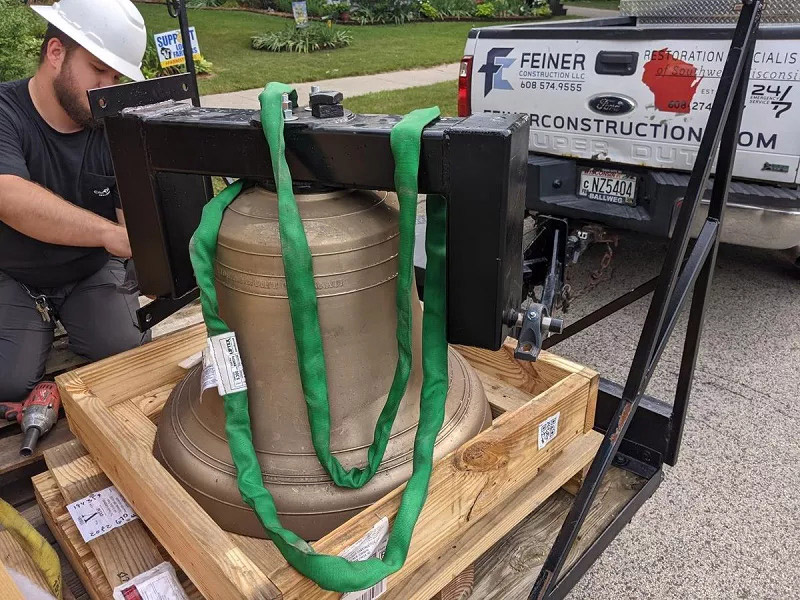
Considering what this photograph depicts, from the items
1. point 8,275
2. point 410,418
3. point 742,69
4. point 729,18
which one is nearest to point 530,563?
point 410,418

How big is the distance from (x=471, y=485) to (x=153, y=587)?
68 centimetres

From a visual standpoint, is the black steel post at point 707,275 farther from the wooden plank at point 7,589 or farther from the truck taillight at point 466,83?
the truck taillight at point 466,83

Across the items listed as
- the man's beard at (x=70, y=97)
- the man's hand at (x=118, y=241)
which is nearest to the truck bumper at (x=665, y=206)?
the man's beard at (x=70, y=97)

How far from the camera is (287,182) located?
1.16 metres

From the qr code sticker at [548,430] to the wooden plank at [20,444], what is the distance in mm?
1341

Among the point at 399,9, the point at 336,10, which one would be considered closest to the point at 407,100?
the point at 336,10

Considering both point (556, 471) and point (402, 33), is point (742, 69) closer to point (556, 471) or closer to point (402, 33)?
point (556, 471)

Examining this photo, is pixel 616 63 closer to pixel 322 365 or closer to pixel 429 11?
pixel 322 365

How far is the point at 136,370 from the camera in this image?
74.6 inches

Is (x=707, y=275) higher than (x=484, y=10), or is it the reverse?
(x=707, y=275)

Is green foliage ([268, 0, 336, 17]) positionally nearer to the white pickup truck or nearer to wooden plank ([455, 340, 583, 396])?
the white pickup truck

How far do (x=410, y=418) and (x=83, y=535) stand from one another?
0.77m

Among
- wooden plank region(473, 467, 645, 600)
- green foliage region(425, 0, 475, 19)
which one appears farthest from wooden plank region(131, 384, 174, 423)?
green foliage region(425, 0, 475, 19)

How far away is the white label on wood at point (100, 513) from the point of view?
1551 millimetres
